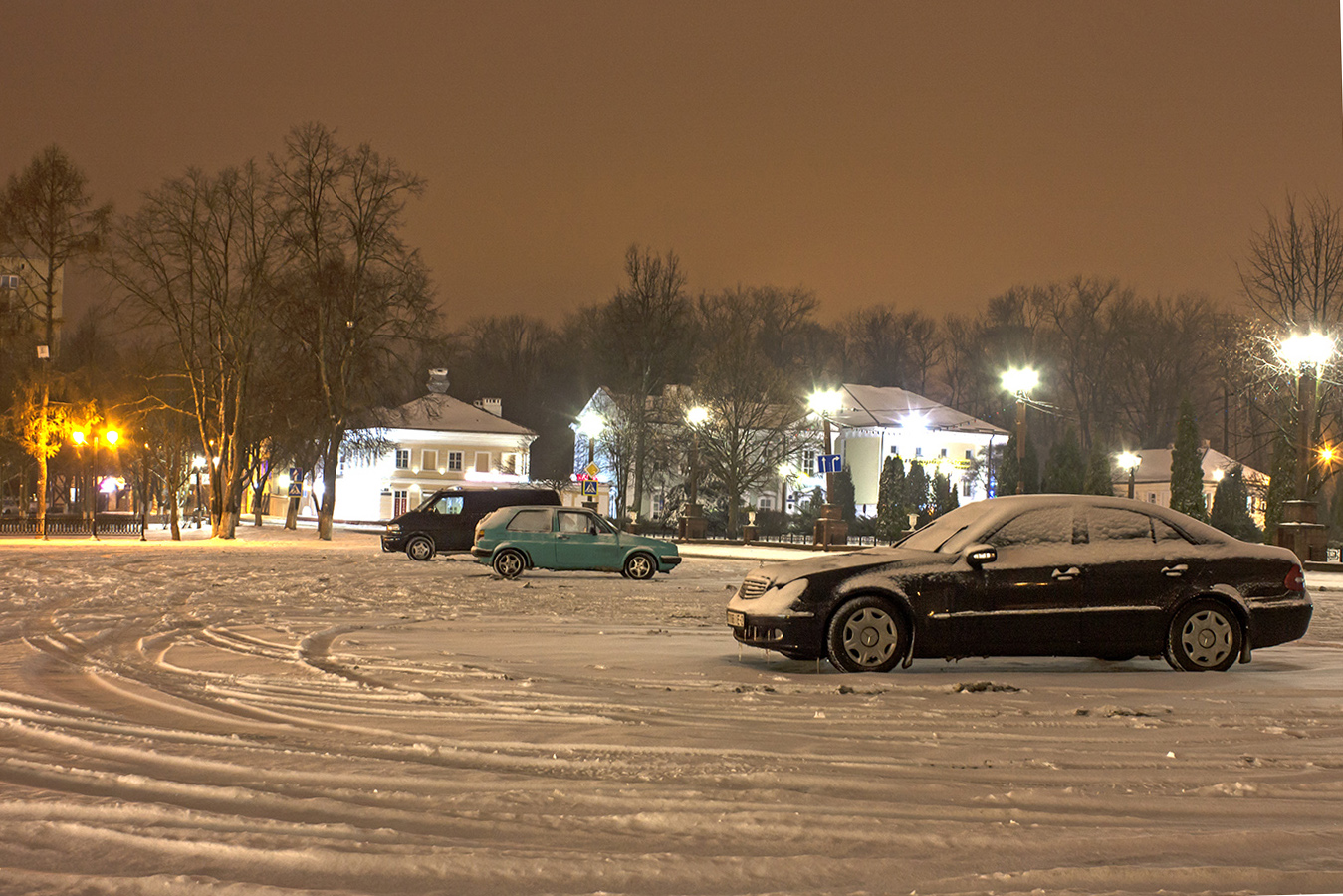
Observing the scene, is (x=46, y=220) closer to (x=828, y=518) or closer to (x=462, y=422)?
(x=828, y=518)

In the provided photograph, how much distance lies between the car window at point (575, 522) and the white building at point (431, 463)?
64519 mm

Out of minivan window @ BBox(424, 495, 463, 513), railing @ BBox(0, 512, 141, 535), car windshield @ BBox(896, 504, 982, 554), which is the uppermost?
minivan window @ BBox(424, 495, 463, 513)

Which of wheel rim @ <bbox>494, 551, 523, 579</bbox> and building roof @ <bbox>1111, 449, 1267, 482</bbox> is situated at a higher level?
building roof @ <bbox>1111, 449, 1267, 482</bbox>

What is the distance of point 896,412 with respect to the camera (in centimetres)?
8756

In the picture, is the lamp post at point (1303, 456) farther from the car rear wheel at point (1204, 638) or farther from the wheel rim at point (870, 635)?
the wheel rim at point (870, 635)

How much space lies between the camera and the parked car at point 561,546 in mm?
23422

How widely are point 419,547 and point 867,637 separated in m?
21.7

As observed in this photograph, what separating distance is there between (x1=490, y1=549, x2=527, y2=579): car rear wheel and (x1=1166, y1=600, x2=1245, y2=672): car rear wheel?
47.6ft

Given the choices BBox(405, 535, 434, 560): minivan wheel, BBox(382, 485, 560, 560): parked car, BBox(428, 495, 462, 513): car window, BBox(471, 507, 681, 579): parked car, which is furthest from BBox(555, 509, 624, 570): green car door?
BBox(405, 535, 434, 560): minivan wheel

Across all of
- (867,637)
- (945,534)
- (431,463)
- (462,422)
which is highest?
(462,422)

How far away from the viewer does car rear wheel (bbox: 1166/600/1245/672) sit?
10570 mm

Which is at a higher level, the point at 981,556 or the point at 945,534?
the point at 945,534

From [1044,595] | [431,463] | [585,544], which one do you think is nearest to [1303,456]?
[585,544]

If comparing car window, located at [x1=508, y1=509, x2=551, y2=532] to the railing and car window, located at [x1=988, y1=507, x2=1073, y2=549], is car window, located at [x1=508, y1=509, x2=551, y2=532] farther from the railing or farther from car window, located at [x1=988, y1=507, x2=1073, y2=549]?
the railing
